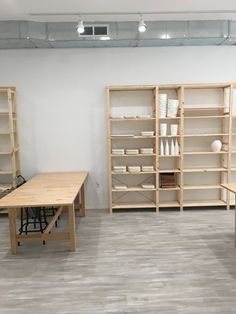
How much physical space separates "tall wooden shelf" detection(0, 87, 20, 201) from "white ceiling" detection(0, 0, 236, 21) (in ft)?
4.48

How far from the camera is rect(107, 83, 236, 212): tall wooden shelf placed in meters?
5.18

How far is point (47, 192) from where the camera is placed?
3.81 meters

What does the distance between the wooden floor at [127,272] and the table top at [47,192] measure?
70 centimetres

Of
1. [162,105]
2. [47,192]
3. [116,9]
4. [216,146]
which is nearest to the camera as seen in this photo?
[47,192]

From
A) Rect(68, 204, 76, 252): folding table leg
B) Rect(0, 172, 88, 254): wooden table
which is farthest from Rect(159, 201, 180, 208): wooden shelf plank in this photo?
Rect(68, 204, 76, 252): folding table leg

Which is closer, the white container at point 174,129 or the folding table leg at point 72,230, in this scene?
the folding table leg at point 72,230

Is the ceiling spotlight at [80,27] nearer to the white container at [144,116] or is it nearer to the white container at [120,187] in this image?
the white container at [144,116]

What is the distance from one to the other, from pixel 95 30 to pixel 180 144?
2347mm

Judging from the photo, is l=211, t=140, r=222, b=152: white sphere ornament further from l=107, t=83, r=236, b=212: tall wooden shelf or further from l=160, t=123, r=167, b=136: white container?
l=160, t=123, r=167, b=136: white container

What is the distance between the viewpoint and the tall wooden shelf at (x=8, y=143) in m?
5.08

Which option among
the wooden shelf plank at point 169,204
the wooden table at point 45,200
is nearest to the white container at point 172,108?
the wooden shelf plank at point 169,204

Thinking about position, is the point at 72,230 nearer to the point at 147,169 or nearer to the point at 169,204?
the point at 147,169

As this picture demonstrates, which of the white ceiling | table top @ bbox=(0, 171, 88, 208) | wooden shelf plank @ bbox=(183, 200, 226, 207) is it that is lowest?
wooden shelf plank @ bbox=(183, 200, 226, 207)

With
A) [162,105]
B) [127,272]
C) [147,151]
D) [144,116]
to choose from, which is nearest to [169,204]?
[147,151]
